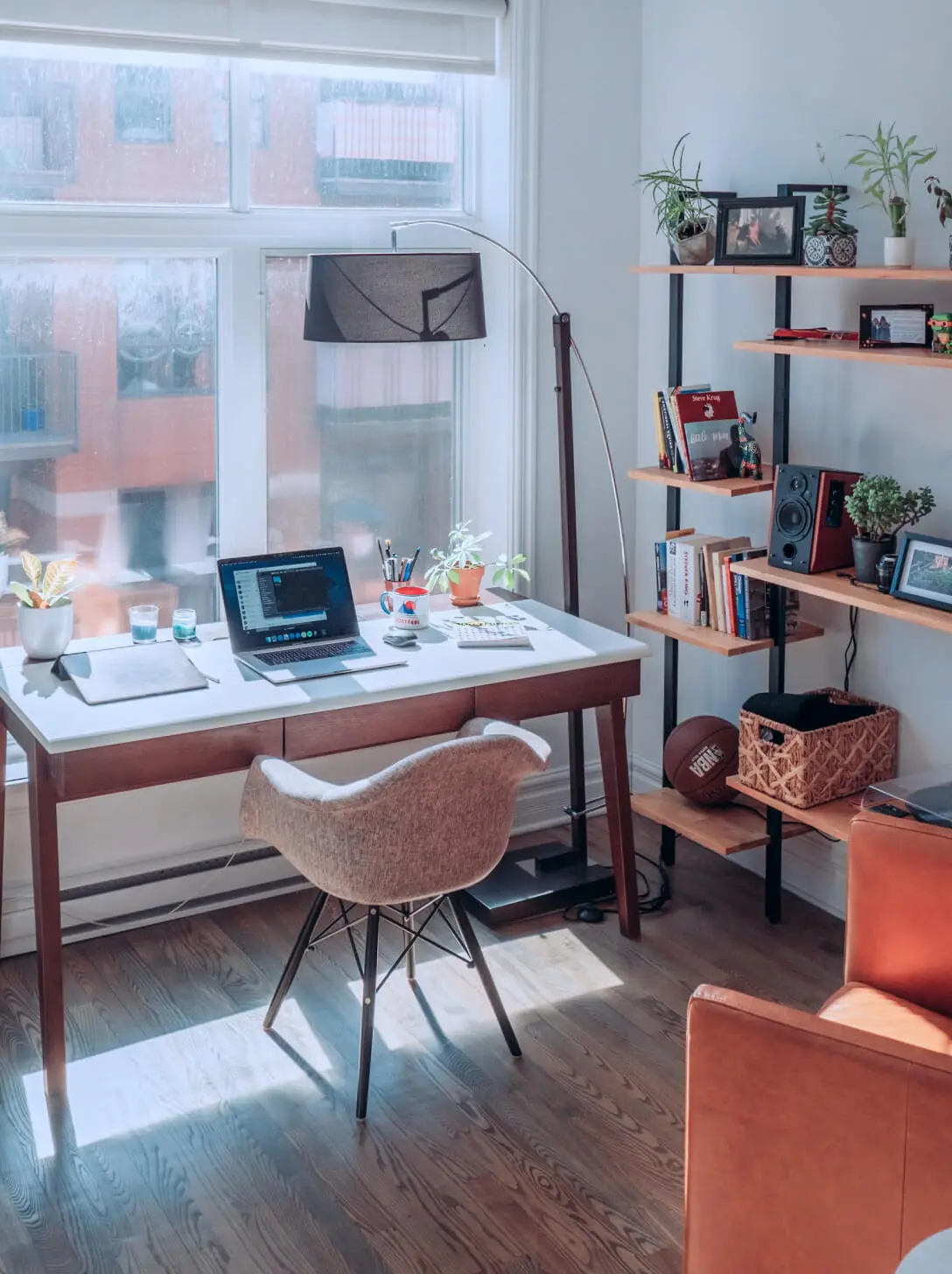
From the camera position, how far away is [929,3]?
116 inches

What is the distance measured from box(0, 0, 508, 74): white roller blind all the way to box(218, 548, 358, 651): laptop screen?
116cm

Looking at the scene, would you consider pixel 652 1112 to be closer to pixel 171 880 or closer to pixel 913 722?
pixel 913 722

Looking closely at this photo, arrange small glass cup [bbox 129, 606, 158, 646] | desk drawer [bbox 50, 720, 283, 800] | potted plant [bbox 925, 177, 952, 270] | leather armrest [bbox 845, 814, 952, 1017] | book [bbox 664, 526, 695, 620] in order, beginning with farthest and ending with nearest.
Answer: book [bbox 664, 526, 695, 620] → small glass cup [bbox 129, 606, 158, 646] → potted plant [bbox 925, 177, 952, 270] → desk drawer [bbox 50, 720, 283, 800] → leather armrest [bbox 845, 814, 952, 1017]

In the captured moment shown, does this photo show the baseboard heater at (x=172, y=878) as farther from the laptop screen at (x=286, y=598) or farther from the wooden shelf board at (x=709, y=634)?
the wooden shelf board at (x=709, y=634)

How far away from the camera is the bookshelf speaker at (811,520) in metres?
3.12

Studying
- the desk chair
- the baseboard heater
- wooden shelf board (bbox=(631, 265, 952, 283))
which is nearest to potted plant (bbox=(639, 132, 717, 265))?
wooden shelf board (bbox=(631, 265, 952, 283))

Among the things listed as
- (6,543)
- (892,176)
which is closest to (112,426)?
(6,543)

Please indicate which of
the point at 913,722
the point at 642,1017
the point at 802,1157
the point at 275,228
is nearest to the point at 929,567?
the point at 913,722

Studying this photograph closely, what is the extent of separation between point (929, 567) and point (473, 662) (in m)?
0.95

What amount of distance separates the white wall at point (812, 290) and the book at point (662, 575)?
0.24 m

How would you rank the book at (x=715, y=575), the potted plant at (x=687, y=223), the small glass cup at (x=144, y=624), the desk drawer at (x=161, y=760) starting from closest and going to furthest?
the desk drawer at (x=161, y=760), the small glass cup at (x=144, y=624), the potted plant at (x=687, y=223), the book at (x=715, y=575)

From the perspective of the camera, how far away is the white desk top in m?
2.67

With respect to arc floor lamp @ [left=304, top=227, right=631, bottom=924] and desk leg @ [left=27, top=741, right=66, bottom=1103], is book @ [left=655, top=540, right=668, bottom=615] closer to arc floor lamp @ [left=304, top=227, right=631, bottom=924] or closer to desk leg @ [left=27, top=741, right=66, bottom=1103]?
arc floor lamp @ [left=304, top=227, right=631, bottom=924]

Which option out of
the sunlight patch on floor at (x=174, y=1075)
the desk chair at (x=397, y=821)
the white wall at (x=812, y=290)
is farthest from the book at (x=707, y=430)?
the sunlight patch on floor at (x=174, y=1075)
